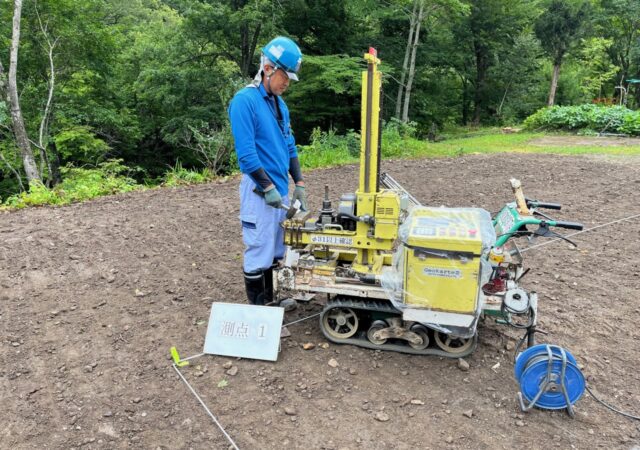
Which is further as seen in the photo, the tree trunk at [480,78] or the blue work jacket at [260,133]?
the tree trunk at [480,78]

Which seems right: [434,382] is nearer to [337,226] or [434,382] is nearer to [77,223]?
[337,226]

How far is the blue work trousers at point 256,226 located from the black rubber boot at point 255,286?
0.14ft

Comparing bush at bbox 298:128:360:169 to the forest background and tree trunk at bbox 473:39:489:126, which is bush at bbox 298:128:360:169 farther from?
→ tree trunk at bbox 473:39:489:126

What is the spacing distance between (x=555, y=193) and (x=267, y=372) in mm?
5978

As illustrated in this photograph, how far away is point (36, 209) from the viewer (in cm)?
640

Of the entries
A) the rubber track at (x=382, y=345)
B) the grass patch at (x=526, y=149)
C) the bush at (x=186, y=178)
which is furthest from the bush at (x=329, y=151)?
the rubber track at (x=382, y=345)

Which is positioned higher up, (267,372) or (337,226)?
(337,226)

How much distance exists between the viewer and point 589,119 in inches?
559

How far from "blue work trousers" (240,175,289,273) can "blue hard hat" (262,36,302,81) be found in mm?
815

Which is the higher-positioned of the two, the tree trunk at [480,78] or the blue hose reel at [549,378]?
the tree trunk at [480,78]

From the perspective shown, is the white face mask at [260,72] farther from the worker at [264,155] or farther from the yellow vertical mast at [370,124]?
the yellow vertical mast at [370,124]

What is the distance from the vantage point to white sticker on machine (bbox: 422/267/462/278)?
113 inches

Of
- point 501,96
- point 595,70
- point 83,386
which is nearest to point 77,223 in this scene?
point 83,386

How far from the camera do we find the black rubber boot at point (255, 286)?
3.57 metres
